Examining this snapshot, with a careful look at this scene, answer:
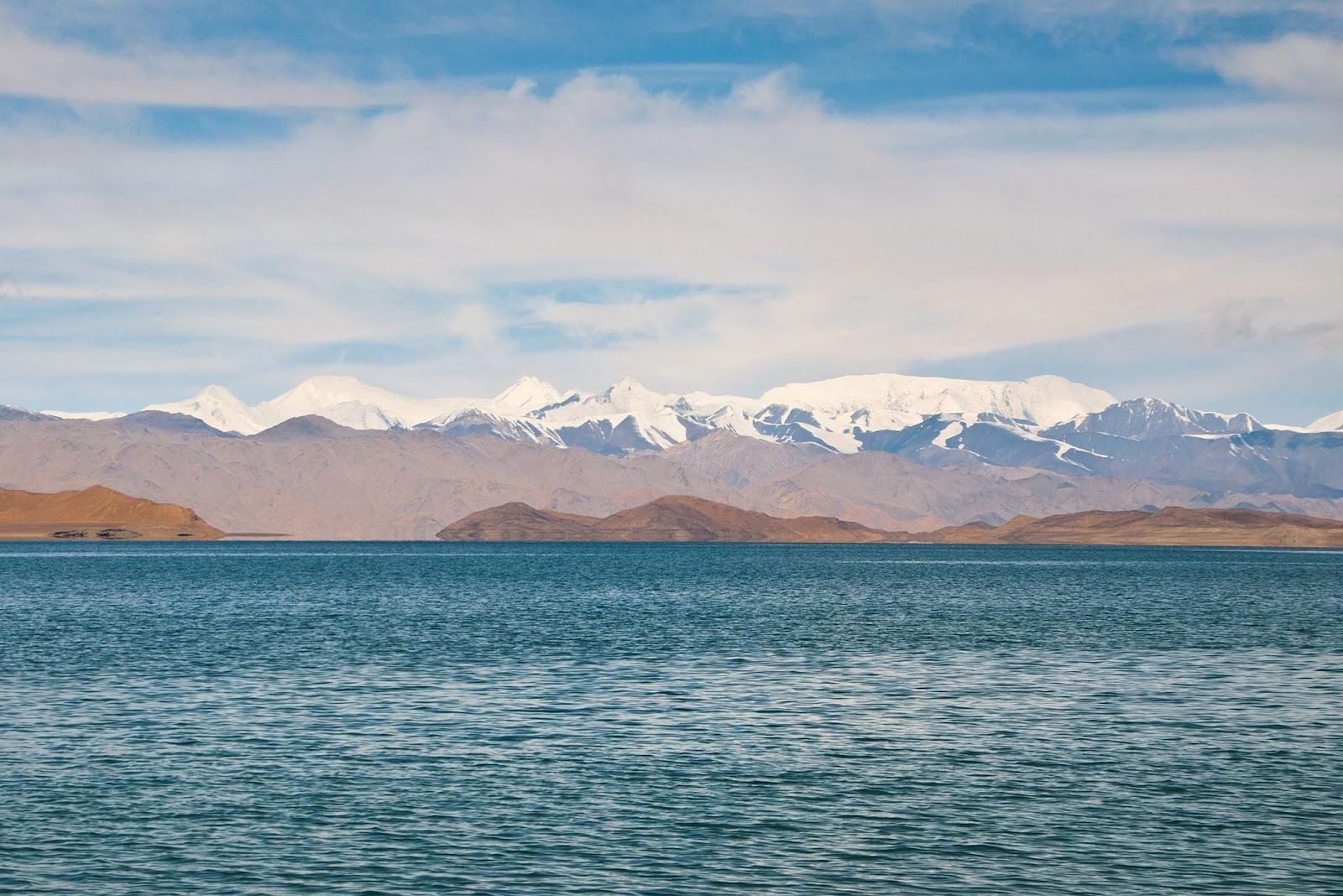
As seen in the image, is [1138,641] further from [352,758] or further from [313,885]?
[313,885]

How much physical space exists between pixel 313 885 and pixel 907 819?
46.7ft

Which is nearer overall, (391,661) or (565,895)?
(565,895)

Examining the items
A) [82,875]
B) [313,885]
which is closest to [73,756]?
[82,875]

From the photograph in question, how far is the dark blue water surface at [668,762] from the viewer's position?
3134 centimetres

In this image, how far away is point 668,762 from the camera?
43.4m

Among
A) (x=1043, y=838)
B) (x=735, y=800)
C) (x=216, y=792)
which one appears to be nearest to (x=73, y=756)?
(x=216, y=792)

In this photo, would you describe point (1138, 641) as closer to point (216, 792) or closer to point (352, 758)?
point (352, 758)

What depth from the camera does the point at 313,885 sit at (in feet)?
97.8

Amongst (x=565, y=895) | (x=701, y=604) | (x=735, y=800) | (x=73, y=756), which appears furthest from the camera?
(x=701, y=604)

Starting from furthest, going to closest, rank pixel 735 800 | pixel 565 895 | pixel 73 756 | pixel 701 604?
pixel 701 604 → pixel 73 756 → pixel 735 800 → pixel 565 895

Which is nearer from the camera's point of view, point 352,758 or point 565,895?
point 565,895

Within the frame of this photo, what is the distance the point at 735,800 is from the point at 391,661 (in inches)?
1502

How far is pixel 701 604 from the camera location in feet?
412

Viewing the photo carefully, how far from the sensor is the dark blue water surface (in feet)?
103
